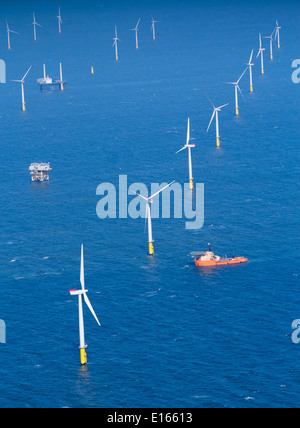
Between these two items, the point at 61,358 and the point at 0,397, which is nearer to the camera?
the point at 0,397

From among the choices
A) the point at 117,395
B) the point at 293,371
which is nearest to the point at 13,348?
the point at 117,395

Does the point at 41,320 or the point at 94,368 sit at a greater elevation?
the point at 41,320

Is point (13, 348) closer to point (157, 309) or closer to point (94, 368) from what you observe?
point (94, 368)
